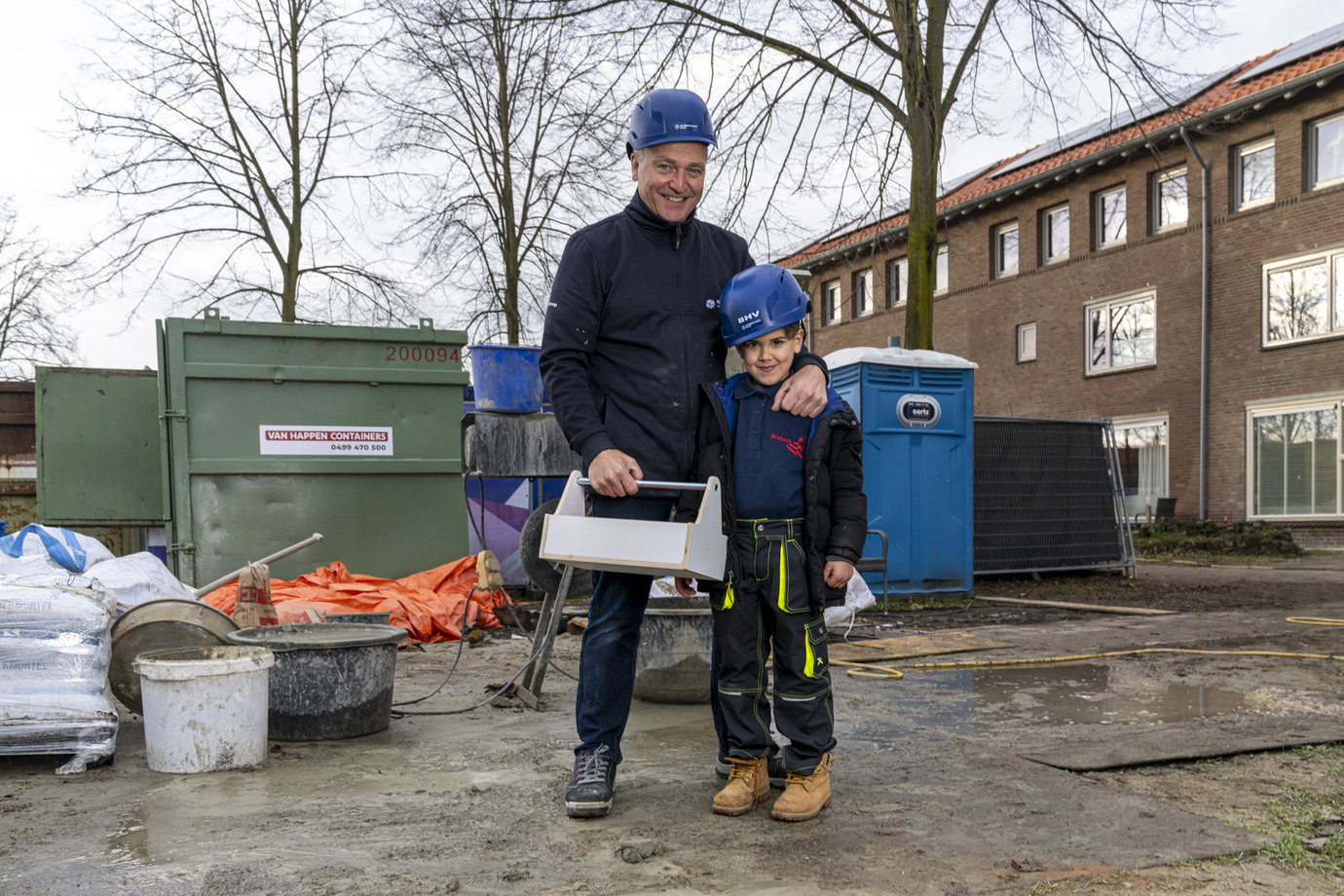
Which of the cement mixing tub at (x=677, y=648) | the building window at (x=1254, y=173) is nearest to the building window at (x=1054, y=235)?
the building window at (x=1254, y=173)

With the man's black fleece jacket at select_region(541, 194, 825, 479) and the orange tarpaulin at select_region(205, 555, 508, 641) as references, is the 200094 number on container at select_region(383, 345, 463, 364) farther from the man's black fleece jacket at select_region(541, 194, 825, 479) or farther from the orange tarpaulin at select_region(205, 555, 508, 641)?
the man's black fleece jacket at select_region(541, 194, 825, 479)

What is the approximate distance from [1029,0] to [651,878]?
10522mm

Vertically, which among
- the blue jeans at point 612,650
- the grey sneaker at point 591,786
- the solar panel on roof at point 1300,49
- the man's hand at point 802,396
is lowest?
the grey sneaker at point 591,786

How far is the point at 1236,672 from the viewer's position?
5.16m

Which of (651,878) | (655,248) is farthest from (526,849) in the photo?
(655,248)

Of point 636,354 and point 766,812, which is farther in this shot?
point 636,354

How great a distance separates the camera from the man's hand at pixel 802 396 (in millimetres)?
2916

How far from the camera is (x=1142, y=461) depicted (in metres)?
20.5

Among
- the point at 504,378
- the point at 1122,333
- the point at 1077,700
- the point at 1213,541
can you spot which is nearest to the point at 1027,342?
the point at 1122,333

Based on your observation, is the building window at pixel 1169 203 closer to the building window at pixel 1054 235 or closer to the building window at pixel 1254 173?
the building window at pixel 1254 173

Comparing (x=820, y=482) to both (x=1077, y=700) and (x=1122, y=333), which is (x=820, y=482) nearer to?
(x=1077, y=700)

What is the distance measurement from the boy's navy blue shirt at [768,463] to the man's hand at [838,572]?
172 millimetres

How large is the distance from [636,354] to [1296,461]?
18112 mm

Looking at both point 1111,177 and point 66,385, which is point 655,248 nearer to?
point 66,385
